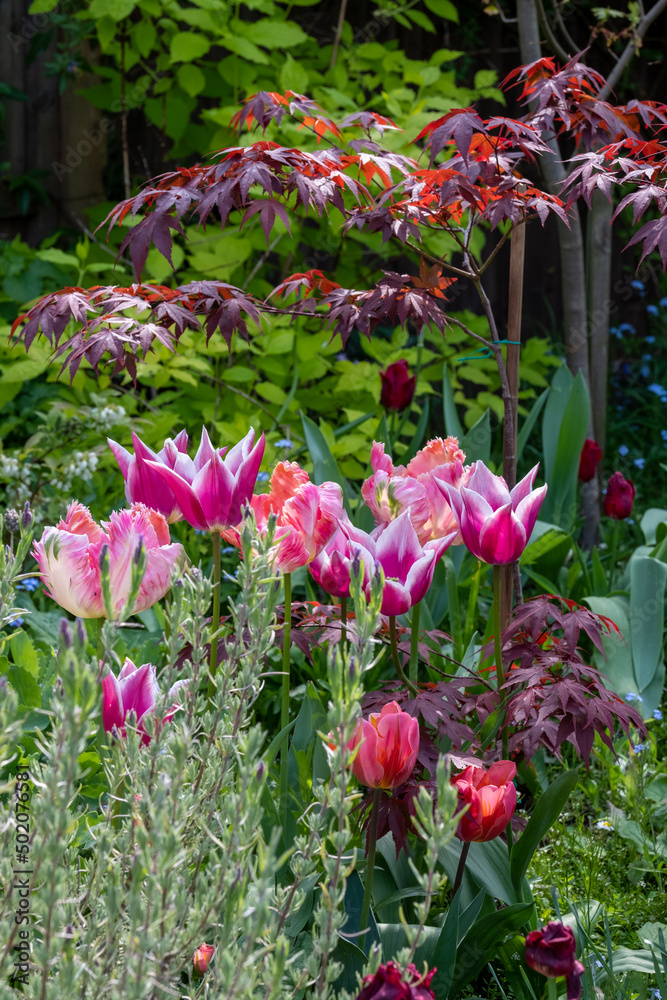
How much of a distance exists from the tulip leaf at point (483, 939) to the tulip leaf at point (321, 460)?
1.27 m

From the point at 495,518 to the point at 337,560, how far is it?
0.74ft

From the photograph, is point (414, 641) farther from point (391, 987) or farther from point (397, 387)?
point (397, 387)

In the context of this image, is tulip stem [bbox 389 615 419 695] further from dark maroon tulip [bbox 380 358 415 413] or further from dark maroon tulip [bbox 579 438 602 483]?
dark maroon tulip [bbox 579 438 602 483]

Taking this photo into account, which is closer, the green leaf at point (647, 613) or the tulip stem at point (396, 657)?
the tulip stem at point (396, 657)

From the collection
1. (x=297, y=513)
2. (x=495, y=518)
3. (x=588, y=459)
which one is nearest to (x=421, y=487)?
(x=495, y=518)

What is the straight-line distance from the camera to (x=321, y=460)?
2367 mm

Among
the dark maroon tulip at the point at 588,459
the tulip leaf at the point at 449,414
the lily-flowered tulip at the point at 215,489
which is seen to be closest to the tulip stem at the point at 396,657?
the lily-flowered tulip at the point at 215,489

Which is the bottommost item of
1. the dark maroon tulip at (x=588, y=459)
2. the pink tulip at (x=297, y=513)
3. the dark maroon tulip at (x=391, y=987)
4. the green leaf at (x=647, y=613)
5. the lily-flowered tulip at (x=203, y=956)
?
the green leaf at (x=647, y=613)

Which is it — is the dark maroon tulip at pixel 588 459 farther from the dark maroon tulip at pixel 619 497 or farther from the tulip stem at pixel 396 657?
the tulip stem at pixel 396 657

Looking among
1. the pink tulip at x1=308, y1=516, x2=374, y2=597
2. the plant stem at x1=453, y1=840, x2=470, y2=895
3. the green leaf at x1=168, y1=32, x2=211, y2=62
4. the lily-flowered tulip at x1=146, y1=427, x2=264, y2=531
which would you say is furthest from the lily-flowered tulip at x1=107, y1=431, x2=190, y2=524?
the green leaf at x1=168, y1=32, x2=211, y2=62

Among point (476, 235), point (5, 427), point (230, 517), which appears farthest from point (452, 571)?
point (5, 427)

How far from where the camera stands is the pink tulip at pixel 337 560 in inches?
43.7

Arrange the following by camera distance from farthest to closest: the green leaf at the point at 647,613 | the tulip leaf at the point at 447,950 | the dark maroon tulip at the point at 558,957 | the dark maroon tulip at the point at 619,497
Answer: the dark maroon tulip at the point at 619,497, the green leaf at the point at 647,613, the tulip leaf at the point at 447,950, the dark maroon tulip at the point at 558,957

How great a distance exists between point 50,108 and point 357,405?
2.04 meters
